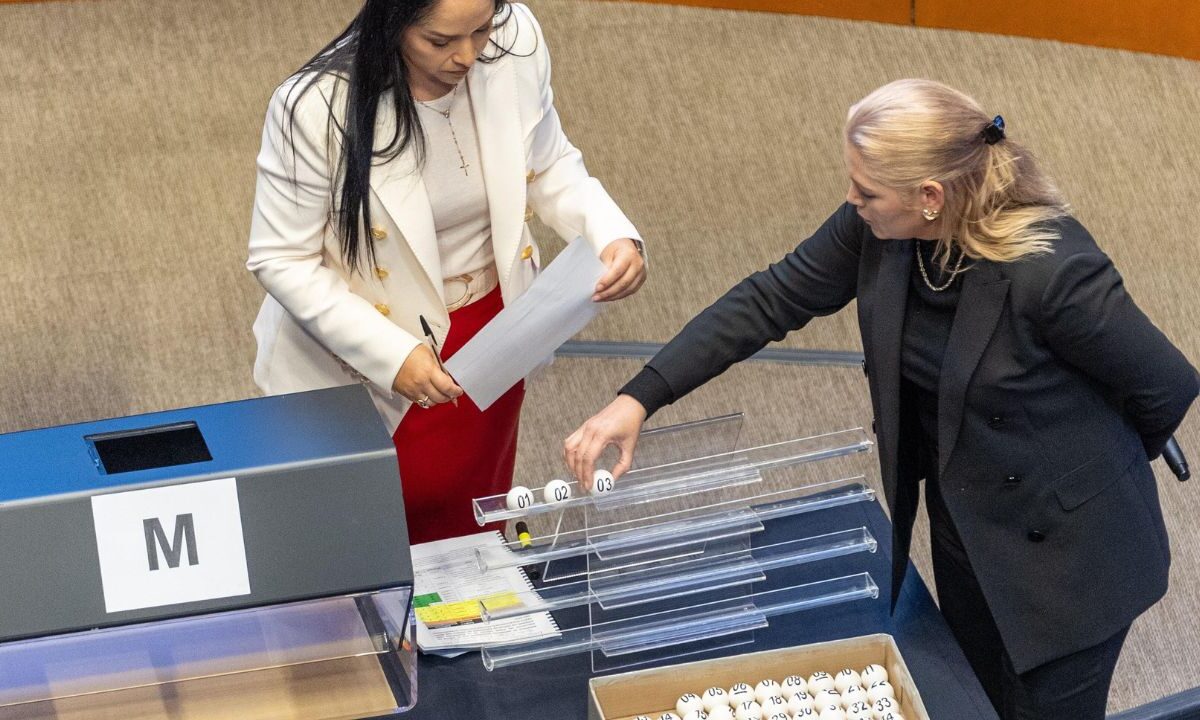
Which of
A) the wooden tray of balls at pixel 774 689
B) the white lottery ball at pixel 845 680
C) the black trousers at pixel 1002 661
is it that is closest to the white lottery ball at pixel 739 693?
the wooden tray of balls at pixel 774 689

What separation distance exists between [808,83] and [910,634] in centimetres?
328

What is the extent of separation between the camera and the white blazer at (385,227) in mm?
2383

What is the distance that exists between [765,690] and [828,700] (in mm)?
89

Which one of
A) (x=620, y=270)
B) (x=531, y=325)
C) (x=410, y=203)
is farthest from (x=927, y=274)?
(x=410, y=203)

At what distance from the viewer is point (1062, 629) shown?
2264mm

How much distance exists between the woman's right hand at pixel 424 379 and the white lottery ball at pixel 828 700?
2.65 ft

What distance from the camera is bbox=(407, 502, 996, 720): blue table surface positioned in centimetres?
Answer: 206

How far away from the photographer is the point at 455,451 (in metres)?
2.79

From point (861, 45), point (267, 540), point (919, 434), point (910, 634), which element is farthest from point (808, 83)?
point (267, 540)

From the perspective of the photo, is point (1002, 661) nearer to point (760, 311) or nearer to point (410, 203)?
point (760, 311)

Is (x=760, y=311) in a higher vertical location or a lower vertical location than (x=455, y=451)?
higher

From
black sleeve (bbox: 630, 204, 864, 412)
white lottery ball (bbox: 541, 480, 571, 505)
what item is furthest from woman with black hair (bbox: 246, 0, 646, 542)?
white lottery ball (bbox: 541, 480, 571, 505)

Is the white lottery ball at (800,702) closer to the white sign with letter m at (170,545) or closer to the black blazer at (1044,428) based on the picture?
the black blazer at (1044,428)

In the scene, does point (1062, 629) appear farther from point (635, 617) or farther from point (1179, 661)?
point (1179, 661)
